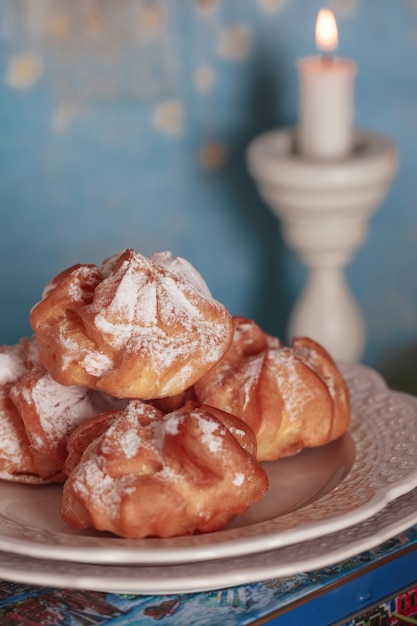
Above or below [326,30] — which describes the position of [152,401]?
below

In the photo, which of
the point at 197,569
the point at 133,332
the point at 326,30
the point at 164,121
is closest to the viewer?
the point at 197,569

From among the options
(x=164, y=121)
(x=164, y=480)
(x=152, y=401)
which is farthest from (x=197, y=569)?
(x=164, y=121)

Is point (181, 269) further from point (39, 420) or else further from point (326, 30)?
point (326, 30)

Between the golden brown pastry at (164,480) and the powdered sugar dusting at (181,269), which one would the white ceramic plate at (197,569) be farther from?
the powdered sugar dusting at (181,269)

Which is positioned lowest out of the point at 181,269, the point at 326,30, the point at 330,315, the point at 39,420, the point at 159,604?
the point at 330,315

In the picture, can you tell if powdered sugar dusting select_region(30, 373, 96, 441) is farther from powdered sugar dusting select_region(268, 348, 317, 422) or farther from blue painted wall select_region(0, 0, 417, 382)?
blue painted wall select_region(0, 0, 417, 382)

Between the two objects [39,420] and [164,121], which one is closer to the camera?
[39,420]

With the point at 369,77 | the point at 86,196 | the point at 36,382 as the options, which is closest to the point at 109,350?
the point at 36,382

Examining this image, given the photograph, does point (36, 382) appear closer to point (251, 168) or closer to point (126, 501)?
point (126, 501)
